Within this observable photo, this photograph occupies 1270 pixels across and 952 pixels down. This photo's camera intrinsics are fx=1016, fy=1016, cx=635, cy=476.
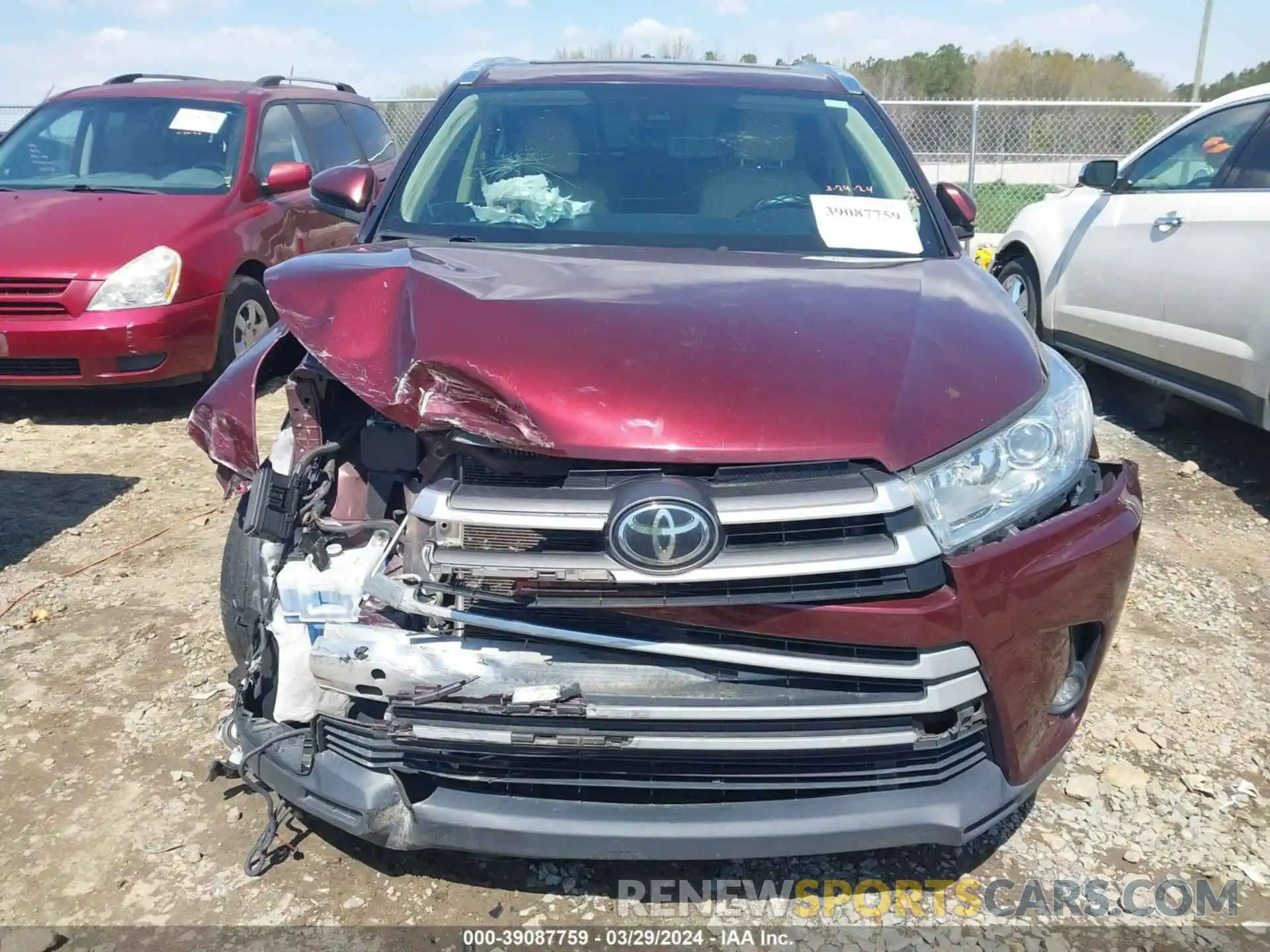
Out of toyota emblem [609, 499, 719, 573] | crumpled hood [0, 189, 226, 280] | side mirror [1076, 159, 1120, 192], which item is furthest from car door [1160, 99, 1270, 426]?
crumpled hood [0, 189, 226, 280]

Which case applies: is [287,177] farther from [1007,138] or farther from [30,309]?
[1007,138]

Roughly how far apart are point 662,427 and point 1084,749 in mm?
1680

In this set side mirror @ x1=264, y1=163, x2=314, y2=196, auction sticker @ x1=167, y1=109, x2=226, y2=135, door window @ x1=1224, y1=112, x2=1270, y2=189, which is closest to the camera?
door window @ x1=1224, y1=112, x2=1270, y2=189

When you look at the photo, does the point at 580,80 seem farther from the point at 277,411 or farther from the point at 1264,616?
the point at 1264,616

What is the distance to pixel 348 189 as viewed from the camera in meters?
3.36

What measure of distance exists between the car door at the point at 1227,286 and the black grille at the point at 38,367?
5323 millimetres

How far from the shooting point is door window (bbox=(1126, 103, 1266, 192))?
4.64 meters

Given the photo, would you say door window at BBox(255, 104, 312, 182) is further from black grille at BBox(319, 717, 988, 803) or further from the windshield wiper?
black grille at BBox(319, 717, 988, 803)

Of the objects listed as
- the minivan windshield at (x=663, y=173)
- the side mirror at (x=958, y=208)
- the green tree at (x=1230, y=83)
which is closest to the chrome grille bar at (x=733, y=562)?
the minivan windshield at (x=663, y=173)

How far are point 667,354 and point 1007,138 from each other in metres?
12.3

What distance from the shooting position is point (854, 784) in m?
1.88

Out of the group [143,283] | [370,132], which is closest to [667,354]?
[143,283]

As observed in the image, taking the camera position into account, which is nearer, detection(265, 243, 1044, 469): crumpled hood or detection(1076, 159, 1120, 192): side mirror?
detection(265, 243, 1044, 469): crumpled hood

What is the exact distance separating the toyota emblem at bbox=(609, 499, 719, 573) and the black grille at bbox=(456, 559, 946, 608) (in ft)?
0.16
